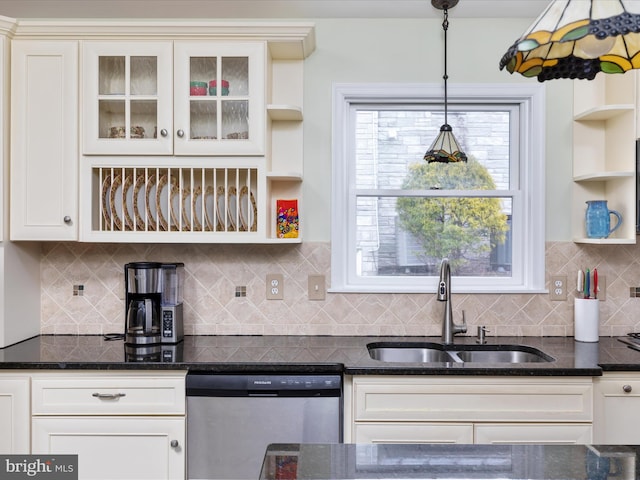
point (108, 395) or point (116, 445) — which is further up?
point (108, 395)

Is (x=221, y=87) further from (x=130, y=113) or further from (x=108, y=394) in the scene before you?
(x=108, y=394)

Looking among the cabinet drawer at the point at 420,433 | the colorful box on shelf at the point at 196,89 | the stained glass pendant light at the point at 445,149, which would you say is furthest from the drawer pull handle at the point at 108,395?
the stained glass pendant light at the point at 445,149

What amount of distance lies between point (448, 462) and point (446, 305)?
146cm

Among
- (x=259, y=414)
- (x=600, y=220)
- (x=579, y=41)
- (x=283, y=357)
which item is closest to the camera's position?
(x=579, y=41)

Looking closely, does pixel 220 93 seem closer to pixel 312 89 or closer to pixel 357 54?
pixel 312 89

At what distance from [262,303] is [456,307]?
982mm

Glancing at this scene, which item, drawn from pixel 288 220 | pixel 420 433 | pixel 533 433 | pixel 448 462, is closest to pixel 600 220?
pixel 533 433

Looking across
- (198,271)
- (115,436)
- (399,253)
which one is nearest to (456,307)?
(399,253)

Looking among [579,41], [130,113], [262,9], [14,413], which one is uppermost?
→ [262,9]

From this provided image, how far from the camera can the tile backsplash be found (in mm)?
2617

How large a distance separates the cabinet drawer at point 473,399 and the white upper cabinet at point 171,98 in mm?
1169

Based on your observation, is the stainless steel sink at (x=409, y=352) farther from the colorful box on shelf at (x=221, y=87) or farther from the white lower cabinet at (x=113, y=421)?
the colorful box on shelf at (x=221, y=87)

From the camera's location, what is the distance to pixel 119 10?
2535mm

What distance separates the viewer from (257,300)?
2645mm
